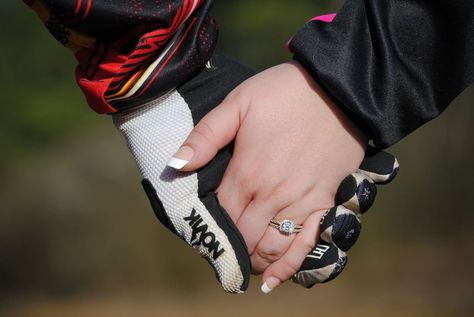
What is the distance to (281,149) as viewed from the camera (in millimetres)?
1007

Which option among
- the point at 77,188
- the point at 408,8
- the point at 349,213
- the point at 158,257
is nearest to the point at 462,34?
the point at 408,8

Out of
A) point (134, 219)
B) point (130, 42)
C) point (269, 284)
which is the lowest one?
point (134, 219)

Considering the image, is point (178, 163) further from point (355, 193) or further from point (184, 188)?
point (355, 193)

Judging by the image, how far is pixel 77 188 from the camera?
4.30 metres

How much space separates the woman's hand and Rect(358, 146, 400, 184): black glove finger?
4 centimetres

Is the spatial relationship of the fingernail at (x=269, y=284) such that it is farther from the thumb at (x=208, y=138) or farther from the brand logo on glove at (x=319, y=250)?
the thumb at (x=208, y=138)

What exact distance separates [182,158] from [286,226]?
18 centimetres

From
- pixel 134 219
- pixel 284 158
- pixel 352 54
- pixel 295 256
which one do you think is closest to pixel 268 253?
pixel 295 256

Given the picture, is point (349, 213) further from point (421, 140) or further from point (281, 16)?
point (281, 16)

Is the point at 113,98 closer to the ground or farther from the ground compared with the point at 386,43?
closer to the ground

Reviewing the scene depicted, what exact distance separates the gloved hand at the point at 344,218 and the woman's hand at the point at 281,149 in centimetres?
2

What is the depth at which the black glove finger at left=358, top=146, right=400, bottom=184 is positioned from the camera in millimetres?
1091

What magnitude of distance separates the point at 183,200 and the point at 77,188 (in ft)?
11.0

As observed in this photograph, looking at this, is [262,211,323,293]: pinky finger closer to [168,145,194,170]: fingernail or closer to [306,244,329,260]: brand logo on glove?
[306,244,329,260]: brand logo on glove
